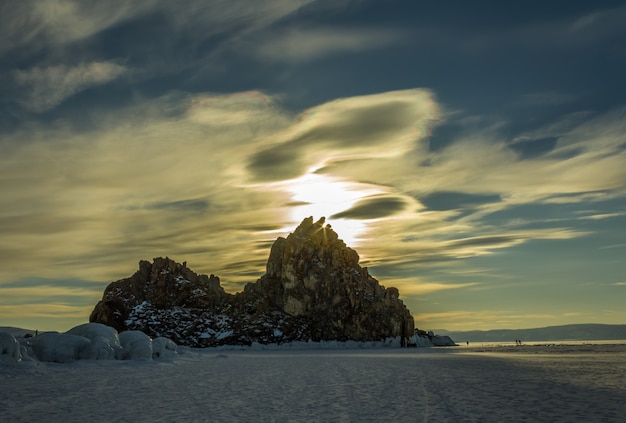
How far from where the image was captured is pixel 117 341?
53781 millimetres

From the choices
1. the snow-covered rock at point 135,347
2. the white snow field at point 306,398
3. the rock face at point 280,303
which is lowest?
the white snow field at point 306,398

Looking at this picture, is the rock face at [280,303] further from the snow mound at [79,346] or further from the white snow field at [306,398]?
the white snow field at [306,398]

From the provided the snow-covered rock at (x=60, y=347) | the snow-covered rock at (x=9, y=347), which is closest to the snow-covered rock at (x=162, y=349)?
the snow-covered rock at (x=60, y=347)

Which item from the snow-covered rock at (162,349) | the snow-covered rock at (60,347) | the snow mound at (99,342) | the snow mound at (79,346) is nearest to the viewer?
the snow mound at (79,346)

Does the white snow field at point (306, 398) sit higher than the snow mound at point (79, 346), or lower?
lower

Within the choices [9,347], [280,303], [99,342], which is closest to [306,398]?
[9,347]

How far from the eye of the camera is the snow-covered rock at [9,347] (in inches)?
1475

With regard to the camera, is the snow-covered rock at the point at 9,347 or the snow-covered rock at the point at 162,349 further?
the snow-covered rock at the point at 162,349

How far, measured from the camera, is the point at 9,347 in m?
37.8

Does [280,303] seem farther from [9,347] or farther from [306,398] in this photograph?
[306,398]

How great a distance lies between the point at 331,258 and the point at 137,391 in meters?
154

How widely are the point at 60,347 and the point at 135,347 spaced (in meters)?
8.35

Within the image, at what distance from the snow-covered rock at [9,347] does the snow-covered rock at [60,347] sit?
7.18 metres

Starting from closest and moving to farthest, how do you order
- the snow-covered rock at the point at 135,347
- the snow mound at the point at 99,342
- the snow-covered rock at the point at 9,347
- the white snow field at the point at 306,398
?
the white snow field at the point at 306,398, the snow-covered rock at the point at 9,347, the snow mound at the point at 99,342, the snow-covered rock at the point at 135,347
